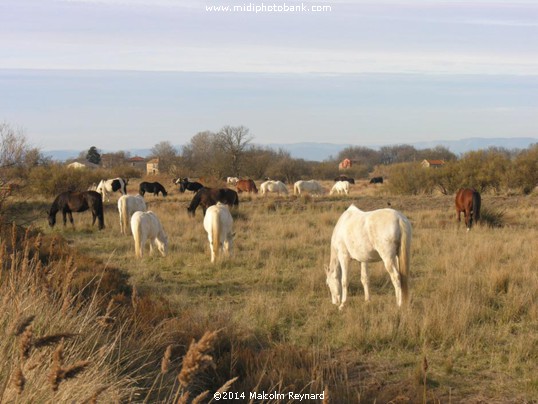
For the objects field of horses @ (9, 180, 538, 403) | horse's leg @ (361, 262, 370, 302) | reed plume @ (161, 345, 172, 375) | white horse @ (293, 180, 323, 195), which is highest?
reed plume @ (161, 345, 172, 375)

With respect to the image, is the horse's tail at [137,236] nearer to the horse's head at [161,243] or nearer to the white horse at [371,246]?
the horse's head at [161,243]

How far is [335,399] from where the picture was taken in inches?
202

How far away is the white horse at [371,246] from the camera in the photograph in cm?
839

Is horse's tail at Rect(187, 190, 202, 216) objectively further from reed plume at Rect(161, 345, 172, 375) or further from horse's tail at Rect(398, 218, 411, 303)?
reed plume at Rect(161, 345, 172, 375)

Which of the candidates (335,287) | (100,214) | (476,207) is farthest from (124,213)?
(335,287)

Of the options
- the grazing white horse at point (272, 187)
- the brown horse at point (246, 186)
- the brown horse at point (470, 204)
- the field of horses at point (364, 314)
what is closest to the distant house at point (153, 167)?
the brown horse at point (246, 186)

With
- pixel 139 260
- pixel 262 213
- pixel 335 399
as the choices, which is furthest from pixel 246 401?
pixel 262 213

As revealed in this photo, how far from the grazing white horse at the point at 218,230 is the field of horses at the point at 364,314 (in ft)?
1.22

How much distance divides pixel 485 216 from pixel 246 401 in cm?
1667

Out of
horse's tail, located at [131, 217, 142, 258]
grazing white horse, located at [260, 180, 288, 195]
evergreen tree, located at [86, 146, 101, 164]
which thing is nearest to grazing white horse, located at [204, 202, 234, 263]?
horse's tail, located at [131, 217, 142, 258]

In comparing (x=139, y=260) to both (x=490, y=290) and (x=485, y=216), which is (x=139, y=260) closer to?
(x=490, y=290)

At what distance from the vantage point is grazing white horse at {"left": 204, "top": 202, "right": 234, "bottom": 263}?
42.6 ft

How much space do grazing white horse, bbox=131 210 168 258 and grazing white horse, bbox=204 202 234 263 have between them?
4.07 ft

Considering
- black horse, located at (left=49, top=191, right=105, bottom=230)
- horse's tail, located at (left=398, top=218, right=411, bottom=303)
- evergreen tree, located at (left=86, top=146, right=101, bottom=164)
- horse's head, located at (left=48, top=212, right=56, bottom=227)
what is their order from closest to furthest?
horse's tail, located at (left=398, top=218, right=411, bottom=303) < black horse, located at (left=49, top=191, right=105, bottom=230) < horse's head, located at (left=48, top=212, right=56, bottom=227) < evergreen tree, located at (left=86, top=146, right=101, bottom=164)
